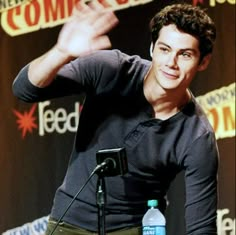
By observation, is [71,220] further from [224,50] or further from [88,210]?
[224,50]

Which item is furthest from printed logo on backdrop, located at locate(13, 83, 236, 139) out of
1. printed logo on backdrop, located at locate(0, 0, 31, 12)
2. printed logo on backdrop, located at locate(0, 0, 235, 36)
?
printed logo on backdrop, located at locate(0, 0, 31, 12)

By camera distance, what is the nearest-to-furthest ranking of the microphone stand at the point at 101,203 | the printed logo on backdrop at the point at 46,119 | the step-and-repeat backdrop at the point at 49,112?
the microphone stand at the point at 101,203, the step-and-repeat backdrop at the point at 49,112, the printed logo on backdrop at the point at 46,119

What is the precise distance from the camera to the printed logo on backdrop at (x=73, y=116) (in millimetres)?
2795

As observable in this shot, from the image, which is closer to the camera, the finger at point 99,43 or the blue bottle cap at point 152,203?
the finger at point 99,43

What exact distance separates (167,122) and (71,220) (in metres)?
0.37

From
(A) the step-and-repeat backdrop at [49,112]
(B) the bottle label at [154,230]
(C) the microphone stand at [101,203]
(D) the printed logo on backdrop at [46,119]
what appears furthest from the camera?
(D) the printed logo on backdrop at [46,119]

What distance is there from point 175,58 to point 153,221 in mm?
431

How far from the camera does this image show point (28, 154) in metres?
2.95

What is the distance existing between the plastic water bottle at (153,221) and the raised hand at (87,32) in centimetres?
44

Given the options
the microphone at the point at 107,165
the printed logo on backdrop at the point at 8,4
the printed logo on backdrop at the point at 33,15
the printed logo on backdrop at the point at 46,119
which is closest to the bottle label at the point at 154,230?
the microphone at the point at 107,165

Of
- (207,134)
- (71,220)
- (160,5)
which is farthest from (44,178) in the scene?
(207,134)

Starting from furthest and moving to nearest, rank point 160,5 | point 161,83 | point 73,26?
1. point 160,5
2. point 161,83
3. point 73,26

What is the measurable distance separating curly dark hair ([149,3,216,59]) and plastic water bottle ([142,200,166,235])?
0.42 meters

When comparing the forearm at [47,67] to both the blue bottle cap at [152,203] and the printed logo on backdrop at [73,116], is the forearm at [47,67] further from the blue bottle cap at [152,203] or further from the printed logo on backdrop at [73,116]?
the printed logo on backdrop at [73,116]
